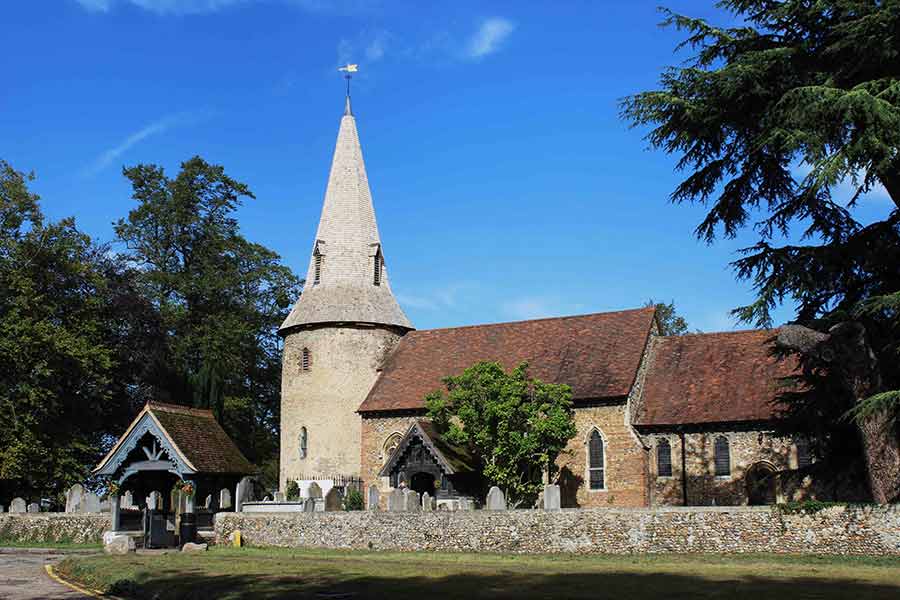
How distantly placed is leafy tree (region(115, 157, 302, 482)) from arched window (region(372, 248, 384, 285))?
1087 centimetres

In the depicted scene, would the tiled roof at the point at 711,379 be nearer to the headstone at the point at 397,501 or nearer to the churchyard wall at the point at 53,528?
the headstone at the point at 397,501

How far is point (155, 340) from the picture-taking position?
162 ft

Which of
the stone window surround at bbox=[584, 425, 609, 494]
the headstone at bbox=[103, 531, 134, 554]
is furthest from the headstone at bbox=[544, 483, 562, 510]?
the headstone at bbox=[103, 531, 134, 554]

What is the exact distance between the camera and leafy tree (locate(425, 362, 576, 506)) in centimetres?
3366

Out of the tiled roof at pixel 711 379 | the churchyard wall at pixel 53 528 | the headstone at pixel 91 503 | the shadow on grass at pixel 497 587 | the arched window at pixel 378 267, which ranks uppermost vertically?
the arched window at pixel 378 267

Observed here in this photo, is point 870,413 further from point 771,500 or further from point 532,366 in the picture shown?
point 532,366

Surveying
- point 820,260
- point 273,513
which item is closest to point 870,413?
point 820,260

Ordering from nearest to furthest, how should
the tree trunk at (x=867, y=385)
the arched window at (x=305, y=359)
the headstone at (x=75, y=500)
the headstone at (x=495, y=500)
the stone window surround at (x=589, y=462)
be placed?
the tree trunk at (x=867, y=385)
the headstone at (x=495, y=500)
the headstone at (x=75, y=500)
the stone window surround at (x=589, y=462)
the arched window at (x=305, y=359)

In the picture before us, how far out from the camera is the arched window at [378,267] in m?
45.0

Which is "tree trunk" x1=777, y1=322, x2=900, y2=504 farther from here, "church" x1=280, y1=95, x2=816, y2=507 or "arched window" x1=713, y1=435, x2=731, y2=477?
"arched window" x1=713, y1=435, x2=731, y2=477

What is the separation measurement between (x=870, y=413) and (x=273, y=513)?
60.4 feet

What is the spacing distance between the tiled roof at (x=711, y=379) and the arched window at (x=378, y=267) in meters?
13.6

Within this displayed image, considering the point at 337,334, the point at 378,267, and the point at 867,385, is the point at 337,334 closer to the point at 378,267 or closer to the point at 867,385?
the point at 378,267

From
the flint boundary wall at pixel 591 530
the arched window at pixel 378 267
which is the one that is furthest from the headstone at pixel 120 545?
the arched window at pixel 378 267
